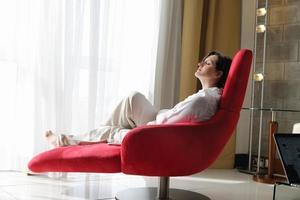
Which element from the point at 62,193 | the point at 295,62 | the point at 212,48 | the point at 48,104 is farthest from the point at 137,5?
the point at 62,193

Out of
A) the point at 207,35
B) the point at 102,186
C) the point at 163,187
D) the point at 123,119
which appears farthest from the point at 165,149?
the point at 207,35

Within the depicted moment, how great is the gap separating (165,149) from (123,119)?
0.51m

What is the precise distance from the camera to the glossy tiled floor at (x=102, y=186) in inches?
95.9

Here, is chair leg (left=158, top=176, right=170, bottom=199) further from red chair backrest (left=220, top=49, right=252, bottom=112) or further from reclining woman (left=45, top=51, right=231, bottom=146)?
red chair backrest (left=220, top=49, right=252, bottom=112)

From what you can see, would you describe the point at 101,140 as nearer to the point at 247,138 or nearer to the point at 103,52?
the point at 103,52

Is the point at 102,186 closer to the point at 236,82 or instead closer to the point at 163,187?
the point at 163,187

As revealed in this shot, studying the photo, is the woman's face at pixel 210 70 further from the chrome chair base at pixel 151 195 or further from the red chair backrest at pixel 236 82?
the chrome chair base at pixel 151 195

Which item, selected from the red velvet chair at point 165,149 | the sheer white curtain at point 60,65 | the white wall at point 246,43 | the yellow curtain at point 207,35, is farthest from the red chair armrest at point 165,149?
the white wall at point 246,43

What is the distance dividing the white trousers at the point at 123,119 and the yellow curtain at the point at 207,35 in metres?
1.17

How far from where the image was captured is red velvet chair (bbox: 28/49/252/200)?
77.6 inches

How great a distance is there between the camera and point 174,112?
87.3 inches

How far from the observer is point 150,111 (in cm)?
248

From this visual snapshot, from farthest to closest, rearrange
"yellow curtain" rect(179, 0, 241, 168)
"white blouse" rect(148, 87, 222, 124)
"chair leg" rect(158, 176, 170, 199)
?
"yellow curtain" rect(179, 0, 241, 168) → "chair leg" rect(158, 176, 170, 199) → "white blouse" rect(148, 87, 222, 124)

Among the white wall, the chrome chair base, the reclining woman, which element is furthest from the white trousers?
the white wall
